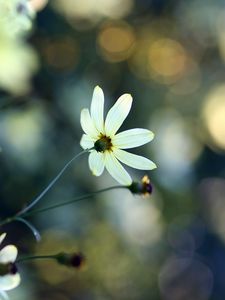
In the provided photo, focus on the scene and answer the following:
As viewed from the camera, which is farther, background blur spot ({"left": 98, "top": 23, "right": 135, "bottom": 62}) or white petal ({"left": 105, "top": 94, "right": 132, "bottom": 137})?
background blur spot ({"left": 98, "top": 23, "right": 135, "bottom": 62})

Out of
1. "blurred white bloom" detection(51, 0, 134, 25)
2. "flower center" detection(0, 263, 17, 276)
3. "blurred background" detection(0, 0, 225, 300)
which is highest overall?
"blurred white bloom" detection(51, 0, 134, 25)

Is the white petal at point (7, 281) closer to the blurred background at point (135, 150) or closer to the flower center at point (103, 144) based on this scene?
the flower center at point (103, 144)

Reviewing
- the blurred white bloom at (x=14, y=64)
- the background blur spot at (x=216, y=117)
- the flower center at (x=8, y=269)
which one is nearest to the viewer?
the flower center at (x=8, y=269)

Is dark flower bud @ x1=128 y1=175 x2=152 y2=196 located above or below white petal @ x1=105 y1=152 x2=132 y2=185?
below

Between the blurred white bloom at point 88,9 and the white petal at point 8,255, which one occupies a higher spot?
the blurred white bloom at point 88,9

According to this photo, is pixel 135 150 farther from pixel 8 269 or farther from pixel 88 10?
pixel 8 269

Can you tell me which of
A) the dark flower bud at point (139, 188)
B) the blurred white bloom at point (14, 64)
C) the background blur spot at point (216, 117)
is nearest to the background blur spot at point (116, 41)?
the background blur spot at point (216, 117)

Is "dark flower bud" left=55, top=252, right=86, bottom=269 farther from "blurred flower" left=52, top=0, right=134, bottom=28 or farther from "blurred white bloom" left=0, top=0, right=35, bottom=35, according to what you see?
"blurred flower" left=52, top=0, right=134, bottom=28

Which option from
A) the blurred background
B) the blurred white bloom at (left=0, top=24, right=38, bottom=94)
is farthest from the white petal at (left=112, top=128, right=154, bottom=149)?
the blurred background

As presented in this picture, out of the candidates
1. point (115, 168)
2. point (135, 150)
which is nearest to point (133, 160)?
point (115, 168)

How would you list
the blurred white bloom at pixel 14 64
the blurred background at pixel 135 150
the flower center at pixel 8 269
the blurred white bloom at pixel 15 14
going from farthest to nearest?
the blurred background at pixel 135 150 < the blurred white bloom at pixel 14 64 < the blurred white bloom at pixel 15 14 < the flower center at pixel 8 269
